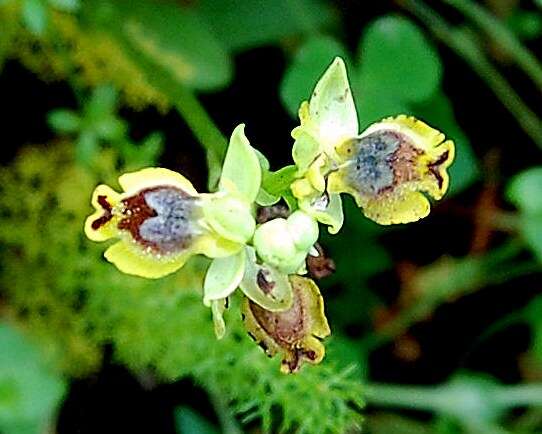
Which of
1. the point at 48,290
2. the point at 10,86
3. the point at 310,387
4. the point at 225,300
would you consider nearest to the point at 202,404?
the point at 48,290

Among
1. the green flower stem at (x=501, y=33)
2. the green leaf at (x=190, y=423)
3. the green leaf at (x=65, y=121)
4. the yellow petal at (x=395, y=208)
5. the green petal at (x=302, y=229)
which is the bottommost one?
the yellow petal at (x=395, y=208)

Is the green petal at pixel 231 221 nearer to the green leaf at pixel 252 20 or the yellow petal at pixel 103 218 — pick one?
the yellow petal at pixel 103 218

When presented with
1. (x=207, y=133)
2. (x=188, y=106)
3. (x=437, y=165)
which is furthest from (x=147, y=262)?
(x=188, y=106)

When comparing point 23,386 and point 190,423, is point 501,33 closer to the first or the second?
point 190,423

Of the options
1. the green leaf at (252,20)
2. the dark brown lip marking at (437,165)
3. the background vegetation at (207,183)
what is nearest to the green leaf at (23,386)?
the background vegetation at (207,183)

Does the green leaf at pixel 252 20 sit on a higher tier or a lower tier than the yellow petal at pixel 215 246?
higher

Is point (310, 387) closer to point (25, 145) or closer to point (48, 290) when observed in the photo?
point (48, 290)
